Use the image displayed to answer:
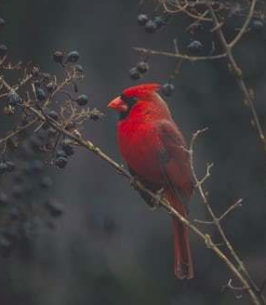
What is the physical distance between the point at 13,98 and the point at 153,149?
1348 millimetres

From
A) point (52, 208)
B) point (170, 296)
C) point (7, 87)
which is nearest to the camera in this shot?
point (7, 87)

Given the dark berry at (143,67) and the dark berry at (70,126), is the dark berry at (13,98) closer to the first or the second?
the dark berry at (70,126)

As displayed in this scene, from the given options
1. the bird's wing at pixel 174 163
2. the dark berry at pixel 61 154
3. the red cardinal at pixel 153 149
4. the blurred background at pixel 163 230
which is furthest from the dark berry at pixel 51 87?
the blurred background at pixel 163 230

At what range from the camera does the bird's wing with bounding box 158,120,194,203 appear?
14.0 ft

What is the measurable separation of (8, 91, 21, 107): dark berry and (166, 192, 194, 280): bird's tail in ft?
3.80

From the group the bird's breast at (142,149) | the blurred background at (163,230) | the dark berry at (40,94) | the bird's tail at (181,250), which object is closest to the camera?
the dark berry at (40,94)

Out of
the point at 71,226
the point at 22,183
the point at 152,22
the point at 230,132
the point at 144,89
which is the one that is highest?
the point at 152,22

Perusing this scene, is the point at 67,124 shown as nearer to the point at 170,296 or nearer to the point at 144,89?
the point at 144,89

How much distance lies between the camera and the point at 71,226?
6891 millimetres

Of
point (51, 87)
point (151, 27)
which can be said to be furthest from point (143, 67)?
point (51, 87)

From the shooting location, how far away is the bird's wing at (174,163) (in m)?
4.26

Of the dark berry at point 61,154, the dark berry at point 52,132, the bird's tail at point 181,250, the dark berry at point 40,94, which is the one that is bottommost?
the bird's tail at point 181,250

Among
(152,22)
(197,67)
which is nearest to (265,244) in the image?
(197,67)

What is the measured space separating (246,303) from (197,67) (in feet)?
4.31
